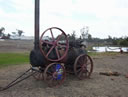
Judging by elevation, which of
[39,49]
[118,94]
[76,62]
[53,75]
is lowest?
[118,94]

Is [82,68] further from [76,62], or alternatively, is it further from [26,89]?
[26,89]

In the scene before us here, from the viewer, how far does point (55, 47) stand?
5270mm

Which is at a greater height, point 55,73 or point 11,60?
point 55,73

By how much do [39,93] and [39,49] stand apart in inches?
56.0

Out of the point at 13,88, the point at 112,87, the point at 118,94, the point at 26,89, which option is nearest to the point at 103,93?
the point at 118,94

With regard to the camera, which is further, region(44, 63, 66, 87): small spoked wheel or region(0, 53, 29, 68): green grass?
region(0, 53, 29, 68): green grass

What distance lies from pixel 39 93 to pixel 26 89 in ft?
1.99

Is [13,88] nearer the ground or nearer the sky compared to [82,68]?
nearer the ground

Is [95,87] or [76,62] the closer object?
[95,87]

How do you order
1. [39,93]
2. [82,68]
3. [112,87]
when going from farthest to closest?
[82,68], [112,87], [39,93]

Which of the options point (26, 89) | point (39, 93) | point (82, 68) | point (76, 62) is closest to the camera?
point (39, 93)

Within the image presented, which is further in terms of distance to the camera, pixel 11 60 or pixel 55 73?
pixel 11 60

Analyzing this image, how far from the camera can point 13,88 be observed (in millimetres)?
4953

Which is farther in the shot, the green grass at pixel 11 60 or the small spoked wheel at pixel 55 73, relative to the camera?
the green grass at pixel 11 60
